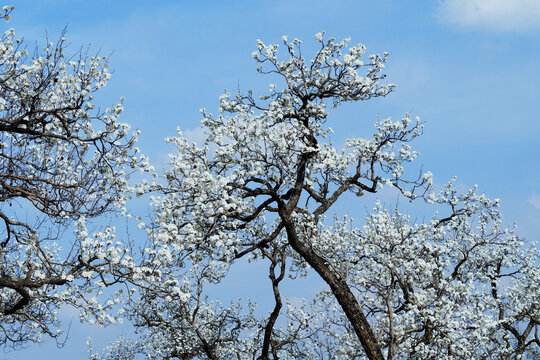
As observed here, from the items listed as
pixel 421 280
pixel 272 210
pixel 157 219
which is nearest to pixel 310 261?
pixel 272 210

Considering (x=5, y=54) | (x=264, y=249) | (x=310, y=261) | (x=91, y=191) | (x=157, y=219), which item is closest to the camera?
(x=5, y=54)

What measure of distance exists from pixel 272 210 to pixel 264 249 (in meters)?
1.98

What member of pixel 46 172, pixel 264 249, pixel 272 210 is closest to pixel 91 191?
pixel 46 172

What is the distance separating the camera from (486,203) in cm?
1866

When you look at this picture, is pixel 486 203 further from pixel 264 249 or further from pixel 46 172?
pixel 46 172

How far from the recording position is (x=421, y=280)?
51.3ft

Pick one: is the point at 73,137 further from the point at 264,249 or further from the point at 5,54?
the point at 264,249

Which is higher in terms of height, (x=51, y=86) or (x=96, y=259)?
(x=51, y=86)

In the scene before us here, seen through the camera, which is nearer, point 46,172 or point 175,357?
point 46,172

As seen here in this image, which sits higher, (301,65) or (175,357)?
(301,65)

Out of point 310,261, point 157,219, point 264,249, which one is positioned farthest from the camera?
point 264,249

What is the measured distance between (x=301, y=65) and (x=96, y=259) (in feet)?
25.1

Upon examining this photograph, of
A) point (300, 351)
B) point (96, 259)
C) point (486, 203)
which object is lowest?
point (96, 259)

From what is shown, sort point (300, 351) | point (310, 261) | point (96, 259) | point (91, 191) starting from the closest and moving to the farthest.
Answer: point (96, 259)
point (91, 191)
point (310, 261)
point (300, 351)
